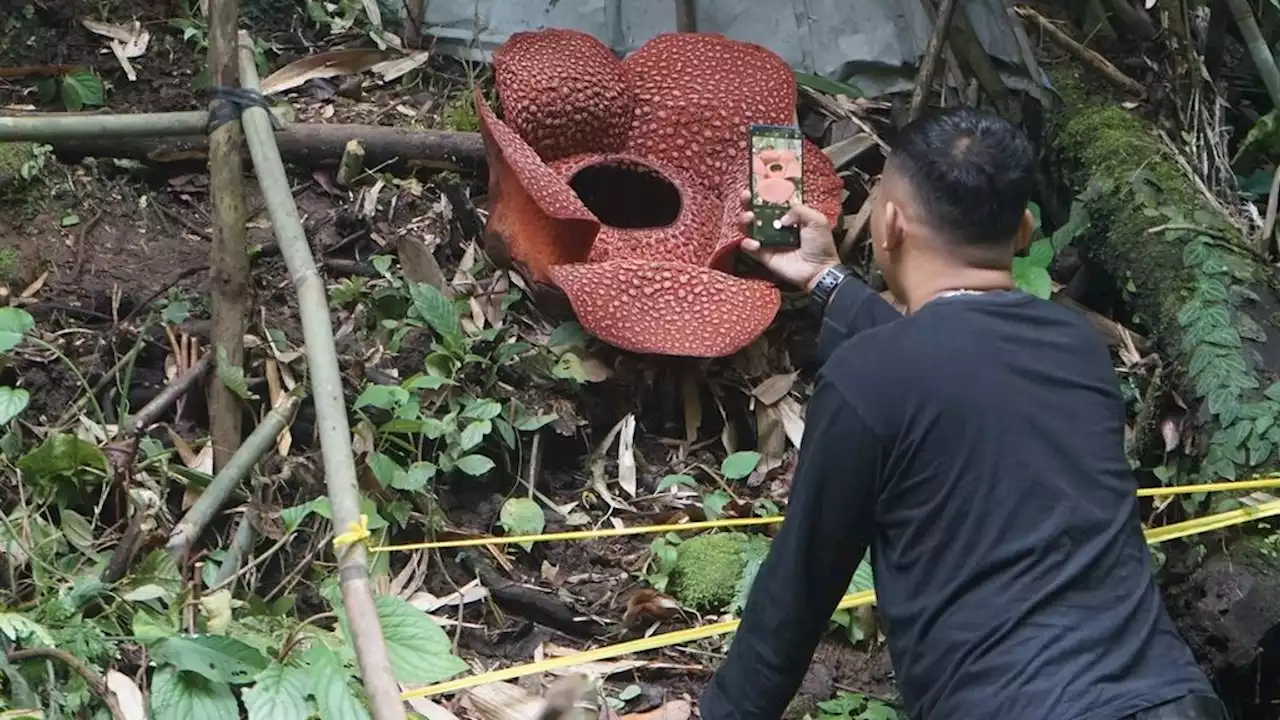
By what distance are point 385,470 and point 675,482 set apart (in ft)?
2.00

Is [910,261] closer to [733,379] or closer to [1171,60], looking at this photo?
[733,379]

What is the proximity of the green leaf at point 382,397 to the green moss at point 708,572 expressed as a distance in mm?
598

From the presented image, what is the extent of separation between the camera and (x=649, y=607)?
2119 mm

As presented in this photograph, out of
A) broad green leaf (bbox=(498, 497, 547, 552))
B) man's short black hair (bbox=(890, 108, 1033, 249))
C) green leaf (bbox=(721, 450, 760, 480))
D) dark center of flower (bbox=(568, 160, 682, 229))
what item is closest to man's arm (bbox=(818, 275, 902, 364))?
man's short black hair (bbox=(890, 108, 1033, 249))

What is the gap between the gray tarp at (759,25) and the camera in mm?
3162

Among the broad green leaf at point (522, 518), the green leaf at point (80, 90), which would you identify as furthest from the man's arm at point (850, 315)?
the green leaf at point (80, 90)

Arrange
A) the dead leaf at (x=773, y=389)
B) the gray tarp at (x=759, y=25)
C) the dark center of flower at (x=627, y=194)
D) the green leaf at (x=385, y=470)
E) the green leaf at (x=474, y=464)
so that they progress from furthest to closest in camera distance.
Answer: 1. the gray tarp at (x=759, y=25)
2. the dark center of flower at (x=627, y=194)
3. the dead leaf at (x=773, y=389)
4. the green leaf at (x=474, y=464)
5. the green leaf at (x=385, y=470)

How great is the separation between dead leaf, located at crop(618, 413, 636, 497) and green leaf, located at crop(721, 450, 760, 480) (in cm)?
19

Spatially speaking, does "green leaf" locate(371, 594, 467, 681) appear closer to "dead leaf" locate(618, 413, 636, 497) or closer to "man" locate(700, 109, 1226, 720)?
"man" locate(700, 109, 1226, 720)

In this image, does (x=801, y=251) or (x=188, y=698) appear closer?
(x=188, y=698)

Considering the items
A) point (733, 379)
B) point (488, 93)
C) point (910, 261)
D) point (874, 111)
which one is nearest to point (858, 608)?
point (733, 379)

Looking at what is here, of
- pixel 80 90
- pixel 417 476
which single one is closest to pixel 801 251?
pixel 417 476

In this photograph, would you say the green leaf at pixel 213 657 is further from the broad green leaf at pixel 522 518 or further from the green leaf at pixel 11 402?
the broad green leaf at pixel 522 518

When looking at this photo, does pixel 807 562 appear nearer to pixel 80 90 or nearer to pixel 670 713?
pixel 670 713
